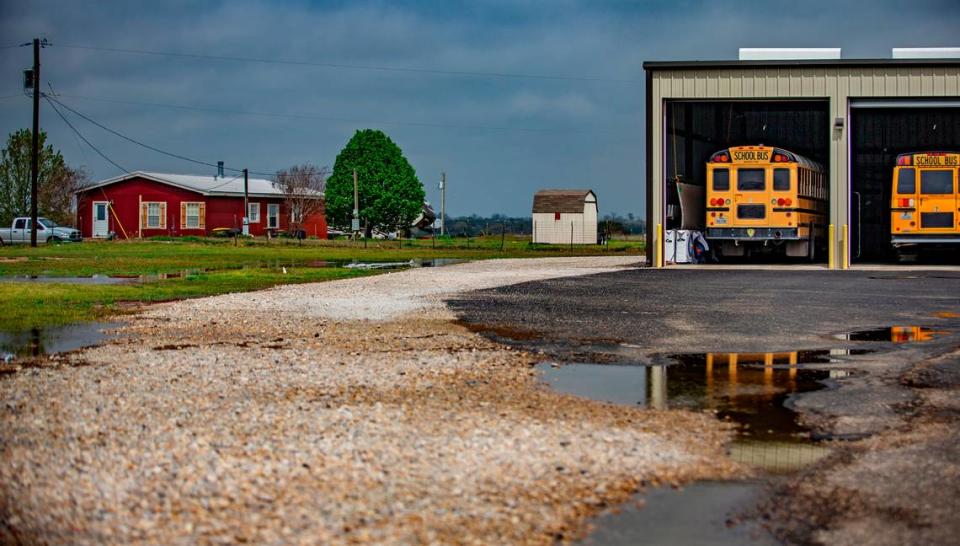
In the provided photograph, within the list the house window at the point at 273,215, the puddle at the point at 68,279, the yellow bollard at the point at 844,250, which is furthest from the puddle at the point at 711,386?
the house window at the point at 273,215

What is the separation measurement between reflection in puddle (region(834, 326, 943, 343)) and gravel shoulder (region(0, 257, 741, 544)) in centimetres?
477

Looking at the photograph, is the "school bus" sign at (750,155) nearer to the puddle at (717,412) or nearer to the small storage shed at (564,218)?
the puddle at (717,412)

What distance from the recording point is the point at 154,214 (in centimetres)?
7562

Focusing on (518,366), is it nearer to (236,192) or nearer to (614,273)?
(614,273)

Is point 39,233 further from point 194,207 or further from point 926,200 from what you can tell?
point 926,200

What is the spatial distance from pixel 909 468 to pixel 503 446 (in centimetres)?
248

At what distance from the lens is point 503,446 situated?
718cm

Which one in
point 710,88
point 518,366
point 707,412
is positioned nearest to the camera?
point 707,412

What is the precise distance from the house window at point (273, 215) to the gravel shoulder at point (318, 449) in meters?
70.5

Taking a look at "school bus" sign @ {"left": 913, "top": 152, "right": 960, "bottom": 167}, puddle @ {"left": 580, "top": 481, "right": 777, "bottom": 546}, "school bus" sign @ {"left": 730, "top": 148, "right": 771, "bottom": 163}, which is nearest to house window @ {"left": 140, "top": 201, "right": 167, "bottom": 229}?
"school bus" sign @ {"left": 730, "top": 148, "right": 771, "bottom": 163}

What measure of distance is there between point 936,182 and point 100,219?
5836 centimetres

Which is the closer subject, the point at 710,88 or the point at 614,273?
the point at 614,273

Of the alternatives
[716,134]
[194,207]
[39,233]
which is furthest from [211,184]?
[716,134]

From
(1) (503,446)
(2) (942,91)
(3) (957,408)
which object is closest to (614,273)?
(2) (942,91)
